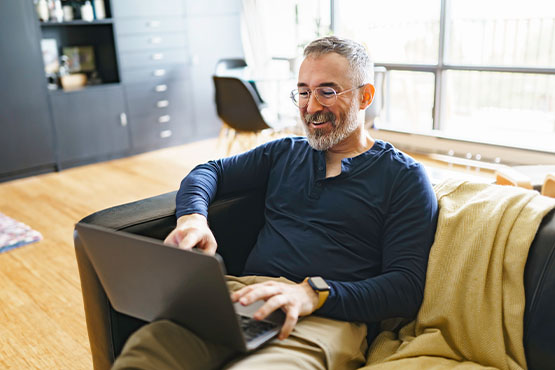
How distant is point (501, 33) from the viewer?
443 centimetres

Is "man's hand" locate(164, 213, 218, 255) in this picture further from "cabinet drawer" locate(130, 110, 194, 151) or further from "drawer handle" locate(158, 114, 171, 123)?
"drawer handle" locate(158, 114, 171, 123)

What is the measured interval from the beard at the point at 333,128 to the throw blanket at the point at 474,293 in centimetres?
38

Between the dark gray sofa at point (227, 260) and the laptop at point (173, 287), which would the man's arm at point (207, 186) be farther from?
the laptop at point (173, 287)

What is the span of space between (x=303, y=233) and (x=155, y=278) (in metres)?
0.54

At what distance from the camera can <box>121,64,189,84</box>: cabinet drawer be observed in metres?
4.86

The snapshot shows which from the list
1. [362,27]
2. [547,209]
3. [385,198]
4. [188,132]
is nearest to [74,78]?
[188,132]

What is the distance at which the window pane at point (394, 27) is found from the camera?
15.5 ft

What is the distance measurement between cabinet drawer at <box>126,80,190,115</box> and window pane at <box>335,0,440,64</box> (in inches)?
64.2

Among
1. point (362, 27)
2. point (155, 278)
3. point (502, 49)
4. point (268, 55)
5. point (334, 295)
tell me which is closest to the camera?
point (155, 278)

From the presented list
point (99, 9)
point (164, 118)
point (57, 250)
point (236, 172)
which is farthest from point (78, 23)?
point (236, 172)

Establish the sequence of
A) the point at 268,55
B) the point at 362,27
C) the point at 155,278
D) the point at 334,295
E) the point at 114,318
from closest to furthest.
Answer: the point at 155,278 < the point at 334,295 < the point at 114,318 < the point at 362,27 < the point at 268,55

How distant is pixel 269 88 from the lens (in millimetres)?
5859

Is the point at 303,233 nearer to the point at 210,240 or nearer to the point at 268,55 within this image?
the point at 210,240

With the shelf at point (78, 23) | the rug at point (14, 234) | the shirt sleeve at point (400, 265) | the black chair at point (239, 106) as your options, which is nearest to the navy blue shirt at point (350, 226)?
the shirt sleeve at point (400, 265)
